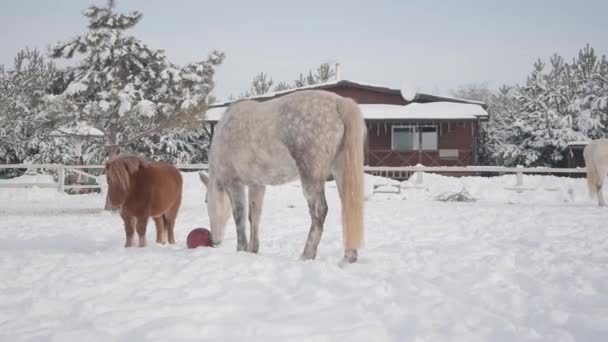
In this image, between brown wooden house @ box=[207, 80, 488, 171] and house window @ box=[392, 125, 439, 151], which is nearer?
brown wooden house @ box=[207, 80, 488, 171]

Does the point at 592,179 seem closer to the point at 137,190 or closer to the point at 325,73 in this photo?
the point at 137,190

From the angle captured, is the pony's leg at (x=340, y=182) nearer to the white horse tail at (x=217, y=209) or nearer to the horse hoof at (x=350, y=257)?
the horse hoof at (x=350, y=257)

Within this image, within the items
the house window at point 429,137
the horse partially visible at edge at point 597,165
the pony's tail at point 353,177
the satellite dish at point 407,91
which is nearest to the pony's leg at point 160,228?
the pony's tail at point 353,177

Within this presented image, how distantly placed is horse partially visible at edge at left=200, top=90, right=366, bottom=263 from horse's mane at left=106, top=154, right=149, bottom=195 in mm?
1150

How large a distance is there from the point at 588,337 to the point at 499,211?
27.6ft

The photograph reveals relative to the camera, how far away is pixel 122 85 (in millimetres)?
11836

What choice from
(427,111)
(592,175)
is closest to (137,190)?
(592,175)

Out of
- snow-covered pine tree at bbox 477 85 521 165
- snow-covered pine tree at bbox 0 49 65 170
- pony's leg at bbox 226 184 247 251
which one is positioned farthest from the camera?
snow-covered pine tree at bbox 477 85 521 165

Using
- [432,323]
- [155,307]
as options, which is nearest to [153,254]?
[155,307]

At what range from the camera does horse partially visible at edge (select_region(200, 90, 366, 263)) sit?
4.40 m

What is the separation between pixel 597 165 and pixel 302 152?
1061cm

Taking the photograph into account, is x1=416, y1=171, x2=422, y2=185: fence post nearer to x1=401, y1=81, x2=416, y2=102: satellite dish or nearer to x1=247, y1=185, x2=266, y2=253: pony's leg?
x1=401, y1=81, x2=416, y2=102: satellite dish

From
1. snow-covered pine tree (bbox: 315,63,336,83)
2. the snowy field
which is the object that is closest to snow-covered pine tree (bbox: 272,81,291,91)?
snow-covered pine tree (bbox: 315,63,336,83)

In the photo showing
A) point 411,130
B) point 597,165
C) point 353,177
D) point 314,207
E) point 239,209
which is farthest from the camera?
point 411,130
